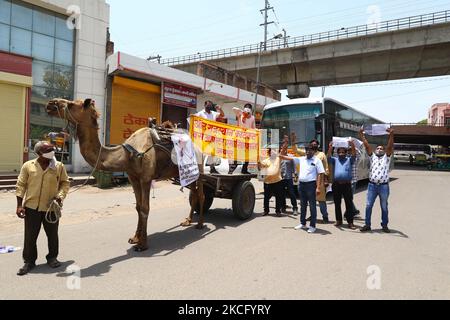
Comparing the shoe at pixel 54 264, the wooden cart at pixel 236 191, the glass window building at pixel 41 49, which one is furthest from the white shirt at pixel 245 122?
the glass window building at pixel 41 49

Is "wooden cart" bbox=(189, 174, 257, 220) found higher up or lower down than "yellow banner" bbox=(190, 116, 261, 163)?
lower down

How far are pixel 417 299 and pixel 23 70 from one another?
15867 millimetres

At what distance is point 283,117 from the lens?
43.9 ft

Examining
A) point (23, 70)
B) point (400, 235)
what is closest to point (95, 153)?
point (400, 235)

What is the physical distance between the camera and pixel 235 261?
5.18 metres

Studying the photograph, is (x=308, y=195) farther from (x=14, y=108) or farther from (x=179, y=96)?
(x=179, y=96)

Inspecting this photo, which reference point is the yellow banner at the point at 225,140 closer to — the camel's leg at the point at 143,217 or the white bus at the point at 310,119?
the camel's leg at the point at 143,217

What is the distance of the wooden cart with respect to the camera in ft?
25.5

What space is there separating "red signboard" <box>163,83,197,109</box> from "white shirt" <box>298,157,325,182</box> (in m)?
14.2

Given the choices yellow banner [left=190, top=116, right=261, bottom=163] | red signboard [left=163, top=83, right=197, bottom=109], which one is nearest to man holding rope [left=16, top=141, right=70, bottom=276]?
yellow banner [left=190, top=116, right=261, bottom=163]

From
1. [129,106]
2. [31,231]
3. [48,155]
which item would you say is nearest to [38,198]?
[31,231]

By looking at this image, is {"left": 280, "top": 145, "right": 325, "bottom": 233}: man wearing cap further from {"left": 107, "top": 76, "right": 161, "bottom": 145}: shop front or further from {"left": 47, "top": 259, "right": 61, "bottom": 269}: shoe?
{"left": 107, "top": 76, "right": 161, "bottom": 145}: shop front

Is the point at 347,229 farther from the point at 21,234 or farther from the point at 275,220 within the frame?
the point at 21,234
